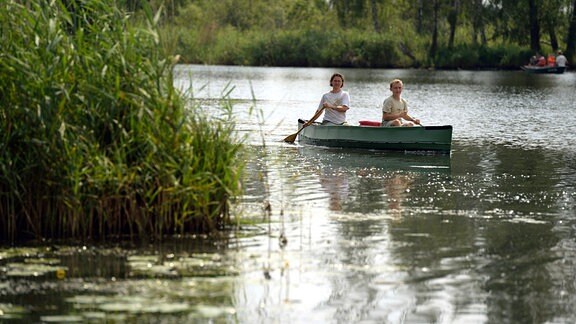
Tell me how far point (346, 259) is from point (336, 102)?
10200 mm

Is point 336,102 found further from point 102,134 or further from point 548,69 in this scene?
point 548,69

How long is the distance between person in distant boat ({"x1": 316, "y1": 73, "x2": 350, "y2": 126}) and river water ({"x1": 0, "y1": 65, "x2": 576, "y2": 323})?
1969 millimetres

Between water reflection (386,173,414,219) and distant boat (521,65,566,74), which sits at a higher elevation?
distant boat (521,65,566,74)

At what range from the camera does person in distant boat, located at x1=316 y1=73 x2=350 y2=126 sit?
2013cm

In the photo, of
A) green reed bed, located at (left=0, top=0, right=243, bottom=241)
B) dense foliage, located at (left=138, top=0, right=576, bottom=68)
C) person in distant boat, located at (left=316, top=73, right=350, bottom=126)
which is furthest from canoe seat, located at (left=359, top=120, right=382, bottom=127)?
dense foliage, located at (left=138, top=0, right=576, bottom=68)

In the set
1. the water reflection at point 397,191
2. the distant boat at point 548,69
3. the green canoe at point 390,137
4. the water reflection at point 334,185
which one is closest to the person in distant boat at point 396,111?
the green canoe at point 390,137

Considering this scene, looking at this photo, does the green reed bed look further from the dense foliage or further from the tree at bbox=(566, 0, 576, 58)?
the tree at bbox=(566, 0, 576, 58)

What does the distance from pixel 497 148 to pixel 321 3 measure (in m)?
76.2

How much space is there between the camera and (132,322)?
8359 millimetres

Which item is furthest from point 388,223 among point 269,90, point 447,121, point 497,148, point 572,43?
point 572,43

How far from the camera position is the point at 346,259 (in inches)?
416

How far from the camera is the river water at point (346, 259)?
28.9 ft

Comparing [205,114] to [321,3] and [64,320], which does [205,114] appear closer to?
[64,320]

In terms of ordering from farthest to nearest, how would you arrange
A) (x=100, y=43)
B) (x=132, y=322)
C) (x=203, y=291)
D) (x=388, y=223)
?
(x=388, y=223)
(x=100, y=43)
(x=203, y=291)
(x=132, y=322)
